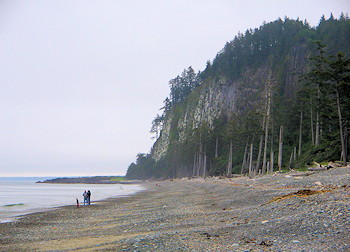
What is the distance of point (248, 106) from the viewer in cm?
9706

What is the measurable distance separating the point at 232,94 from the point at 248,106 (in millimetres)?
→ 12052

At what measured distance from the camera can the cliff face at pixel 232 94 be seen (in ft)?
307

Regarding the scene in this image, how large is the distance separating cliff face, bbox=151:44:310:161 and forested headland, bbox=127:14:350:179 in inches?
11.6

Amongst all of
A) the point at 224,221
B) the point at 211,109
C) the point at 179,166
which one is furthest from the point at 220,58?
the point at 224,221

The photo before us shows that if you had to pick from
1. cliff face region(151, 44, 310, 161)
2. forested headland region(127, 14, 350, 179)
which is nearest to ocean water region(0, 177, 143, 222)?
forested headland region(127, 14, 350, 179)

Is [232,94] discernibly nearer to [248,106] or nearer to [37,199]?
[248,106]

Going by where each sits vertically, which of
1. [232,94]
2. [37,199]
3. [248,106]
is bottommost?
[37,199]

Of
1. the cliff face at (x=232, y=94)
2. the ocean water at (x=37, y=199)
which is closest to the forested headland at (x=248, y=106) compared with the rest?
the cliff face at (x=232, y=94)

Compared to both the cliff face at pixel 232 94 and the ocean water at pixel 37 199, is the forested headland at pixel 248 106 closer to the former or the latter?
the cliff face at pixel 232 94

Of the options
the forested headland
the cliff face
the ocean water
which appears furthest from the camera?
the cliff face

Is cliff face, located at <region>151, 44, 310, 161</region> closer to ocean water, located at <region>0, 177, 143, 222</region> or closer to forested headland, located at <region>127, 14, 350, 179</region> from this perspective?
forested headland, located at <region>127, 14, 350, 179</region>

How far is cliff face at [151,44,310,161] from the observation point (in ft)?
307

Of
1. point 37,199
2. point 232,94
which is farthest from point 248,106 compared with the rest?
point 37,199

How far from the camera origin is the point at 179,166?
117 metres
